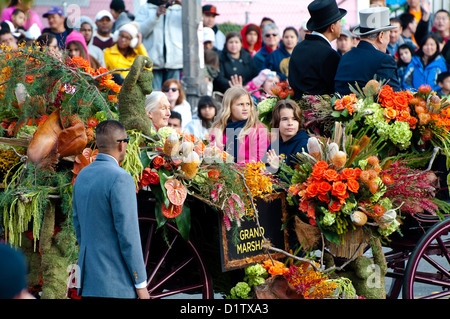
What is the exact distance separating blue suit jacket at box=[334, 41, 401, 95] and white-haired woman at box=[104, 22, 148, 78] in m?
3.77

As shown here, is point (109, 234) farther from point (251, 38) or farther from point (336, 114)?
point (251, 38)

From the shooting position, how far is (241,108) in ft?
20.2

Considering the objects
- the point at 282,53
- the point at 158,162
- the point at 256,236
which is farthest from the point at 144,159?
the point at 282,53

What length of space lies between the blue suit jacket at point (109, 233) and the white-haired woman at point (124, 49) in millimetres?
5063

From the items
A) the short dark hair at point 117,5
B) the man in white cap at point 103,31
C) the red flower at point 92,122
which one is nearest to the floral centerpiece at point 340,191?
the red flower at point 92,122

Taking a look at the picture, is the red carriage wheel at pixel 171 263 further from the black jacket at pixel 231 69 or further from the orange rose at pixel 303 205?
the black jacket at pixel 231 69

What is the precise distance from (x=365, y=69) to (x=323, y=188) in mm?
1358

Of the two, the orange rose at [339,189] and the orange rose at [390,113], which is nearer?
the orange rose at [339,189]

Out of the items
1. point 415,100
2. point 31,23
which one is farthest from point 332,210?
point 31,23

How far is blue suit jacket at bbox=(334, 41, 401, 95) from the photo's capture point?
553 centimetres

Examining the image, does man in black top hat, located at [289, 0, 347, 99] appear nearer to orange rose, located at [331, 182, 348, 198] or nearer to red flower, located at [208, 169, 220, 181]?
orange rose, located at [331, 182, 348, 198]

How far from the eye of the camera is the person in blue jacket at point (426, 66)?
35.4ft

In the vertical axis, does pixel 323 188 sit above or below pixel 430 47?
below

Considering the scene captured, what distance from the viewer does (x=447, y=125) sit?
519cm
